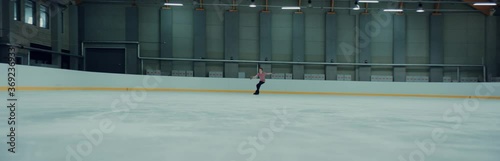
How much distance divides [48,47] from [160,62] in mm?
6251

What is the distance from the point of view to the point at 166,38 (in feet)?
72.2

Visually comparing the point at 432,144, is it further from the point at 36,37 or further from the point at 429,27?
the point at 429,27

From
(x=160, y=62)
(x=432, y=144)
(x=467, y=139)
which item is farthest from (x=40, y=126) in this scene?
(x=160, y=62)

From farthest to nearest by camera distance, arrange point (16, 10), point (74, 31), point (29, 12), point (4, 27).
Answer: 1. point (74, 31)
2. point (29, 12)
3. point (16, 10)
4. point (4, 27)

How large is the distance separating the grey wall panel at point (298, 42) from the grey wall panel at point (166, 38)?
797 centimetres

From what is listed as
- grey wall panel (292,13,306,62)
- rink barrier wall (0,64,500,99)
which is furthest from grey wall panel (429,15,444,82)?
grey wall panel (292,13,306,62)

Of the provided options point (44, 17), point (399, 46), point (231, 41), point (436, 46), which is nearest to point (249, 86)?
point (231, 41)

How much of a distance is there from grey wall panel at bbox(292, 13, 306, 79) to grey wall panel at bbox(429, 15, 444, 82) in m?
8.42

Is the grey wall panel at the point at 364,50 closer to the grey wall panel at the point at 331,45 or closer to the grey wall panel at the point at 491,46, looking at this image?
the grey wall panel at the point at 331,45

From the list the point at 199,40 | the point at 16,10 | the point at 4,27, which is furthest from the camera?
the point at 199,40

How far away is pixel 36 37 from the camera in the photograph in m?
17.7

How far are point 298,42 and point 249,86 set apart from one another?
6.77 metres

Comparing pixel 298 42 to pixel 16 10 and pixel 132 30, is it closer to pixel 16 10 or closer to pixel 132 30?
pixel 132 30

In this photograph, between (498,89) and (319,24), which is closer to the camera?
(498,89)
